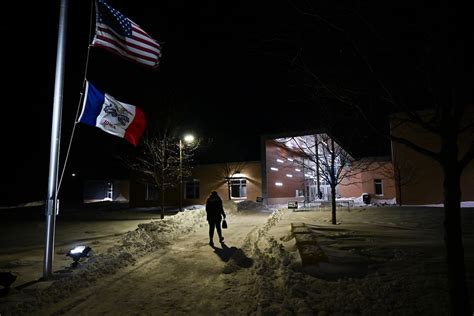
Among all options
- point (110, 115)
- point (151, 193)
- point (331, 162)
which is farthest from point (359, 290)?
point (151, 193)

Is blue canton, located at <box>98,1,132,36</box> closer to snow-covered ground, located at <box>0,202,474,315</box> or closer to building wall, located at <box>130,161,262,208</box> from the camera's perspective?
snow-covered ground, located at <box>0,202,474,315</box>

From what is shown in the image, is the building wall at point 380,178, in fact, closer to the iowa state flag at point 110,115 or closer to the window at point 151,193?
the window at point 151,193

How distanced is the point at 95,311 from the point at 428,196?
941 inches

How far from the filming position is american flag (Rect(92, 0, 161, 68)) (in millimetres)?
7613

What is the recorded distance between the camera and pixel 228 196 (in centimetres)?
3153

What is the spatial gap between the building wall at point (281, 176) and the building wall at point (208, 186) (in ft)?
3.90

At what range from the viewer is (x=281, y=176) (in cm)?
3316

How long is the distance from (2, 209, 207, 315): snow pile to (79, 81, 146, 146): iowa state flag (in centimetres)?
325

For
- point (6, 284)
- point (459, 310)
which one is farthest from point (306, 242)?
point (6, 284)

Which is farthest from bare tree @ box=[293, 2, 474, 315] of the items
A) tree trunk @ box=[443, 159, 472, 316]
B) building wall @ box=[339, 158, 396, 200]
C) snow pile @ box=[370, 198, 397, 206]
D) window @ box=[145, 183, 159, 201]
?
window @ box=[145, 183, 159, 201]

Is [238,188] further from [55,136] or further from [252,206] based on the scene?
[55,136]

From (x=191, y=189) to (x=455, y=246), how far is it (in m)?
31.1

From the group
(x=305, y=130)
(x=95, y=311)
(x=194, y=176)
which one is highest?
(x=305, y=130)

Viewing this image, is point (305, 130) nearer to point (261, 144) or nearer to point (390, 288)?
point (261, 144)
